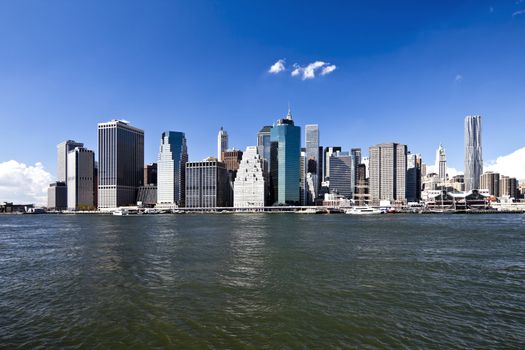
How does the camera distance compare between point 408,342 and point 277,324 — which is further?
point 277,324

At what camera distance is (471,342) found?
2089 cm

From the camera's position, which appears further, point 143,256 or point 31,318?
point 143,256

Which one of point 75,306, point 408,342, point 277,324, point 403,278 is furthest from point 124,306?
point 403,278

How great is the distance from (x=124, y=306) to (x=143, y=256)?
27.2 m

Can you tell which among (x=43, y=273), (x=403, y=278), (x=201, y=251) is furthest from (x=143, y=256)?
(x=403, y=278)

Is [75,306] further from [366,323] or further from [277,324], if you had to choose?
[366,323]

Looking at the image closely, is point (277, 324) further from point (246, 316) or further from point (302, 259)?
point (302, 259)

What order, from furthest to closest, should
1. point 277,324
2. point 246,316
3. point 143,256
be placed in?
point 143,256 → point 246,316 → point 277,324

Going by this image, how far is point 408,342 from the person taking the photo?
20.9 m

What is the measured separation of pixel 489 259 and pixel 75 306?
173ft

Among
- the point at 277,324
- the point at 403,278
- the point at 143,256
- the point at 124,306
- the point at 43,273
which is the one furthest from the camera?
the point at 143,256

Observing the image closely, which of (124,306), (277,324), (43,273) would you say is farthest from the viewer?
(43,273)

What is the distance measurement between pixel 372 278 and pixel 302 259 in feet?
48.8

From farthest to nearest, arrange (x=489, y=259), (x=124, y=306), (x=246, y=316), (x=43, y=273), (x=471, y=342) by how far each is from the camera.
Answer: (x=489, y=259)
(x=43, y=273)
(x=124, y=306)
(x=246, y=316)
(x=471, y=342)
